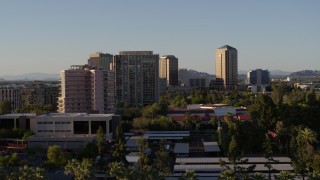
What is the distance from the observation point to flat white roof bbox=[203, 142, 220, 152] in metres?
28.9

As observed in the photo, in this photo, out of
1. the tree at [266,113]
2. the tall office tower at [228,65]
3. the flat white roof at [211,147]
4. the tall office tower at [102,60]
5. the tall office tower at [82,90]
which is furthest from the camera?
the tall office tower at [228,65]

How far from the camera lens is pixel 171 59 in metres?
113

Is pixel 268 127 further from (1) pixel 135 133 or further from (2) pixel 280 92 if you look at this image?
(2) pixel 280 92

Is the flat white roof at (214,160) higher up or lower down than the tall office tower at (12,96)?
lower down

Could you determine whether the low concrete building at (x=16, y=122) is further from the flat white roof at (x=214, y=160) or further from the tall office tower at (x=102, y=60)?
the tall office tower at (x=102, y=60)

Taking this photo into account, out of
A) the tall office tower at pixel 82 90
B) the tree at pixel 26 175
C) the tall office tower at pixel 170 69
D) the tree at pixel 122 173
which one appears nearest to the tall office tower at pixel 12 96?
the tall office tower at pixel 82 90

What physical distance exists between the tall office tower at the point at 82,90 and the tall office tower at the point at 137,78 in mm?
15660

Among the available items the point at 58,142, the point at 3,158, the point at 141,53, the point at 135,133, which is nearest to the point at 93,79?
the point at 135,133

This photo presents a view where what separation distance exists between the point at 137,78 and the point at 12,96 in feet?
50.3

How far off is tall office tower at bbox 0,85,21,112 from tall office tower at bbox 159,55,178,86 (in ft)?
→ 176

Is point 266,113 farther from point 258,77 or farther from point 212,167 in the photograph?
point 258,77

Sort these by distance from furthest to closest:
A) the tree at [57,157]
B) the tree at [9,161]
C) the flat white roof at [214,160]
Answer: the tree at [57,157] → the flat white roof at [214,160] → the tree at [9,161]

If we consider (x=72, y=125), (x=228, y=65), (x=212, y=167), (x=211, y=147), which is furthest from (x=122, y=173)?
(x=228, y=65)

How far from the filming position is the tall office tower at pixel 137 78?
192 feet
